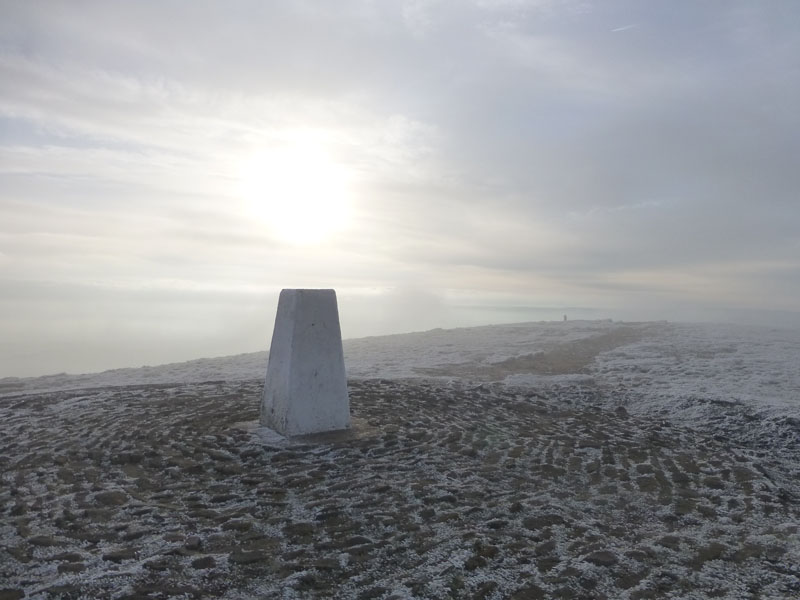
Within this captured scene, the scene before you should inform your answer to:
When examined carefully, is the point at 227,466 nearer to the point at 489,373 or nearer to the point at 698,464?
the point at 698,464

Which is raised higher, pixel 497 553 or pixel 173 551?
pixel 173 551

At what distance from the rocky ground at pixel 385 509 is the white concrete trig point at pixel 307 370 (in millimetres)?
484

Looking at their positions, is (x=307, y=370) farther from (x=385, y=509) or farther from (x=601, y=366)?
(x=601, y=366)

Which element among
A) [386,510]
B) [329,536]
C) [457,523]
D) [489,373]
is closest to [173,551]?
[329,536]

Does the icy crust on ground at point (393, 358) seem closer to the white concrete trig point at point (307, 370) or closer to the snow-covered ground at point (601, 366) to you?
the snow-covered ground at point (601, 366)

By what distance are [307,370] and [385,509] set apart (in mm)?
3739

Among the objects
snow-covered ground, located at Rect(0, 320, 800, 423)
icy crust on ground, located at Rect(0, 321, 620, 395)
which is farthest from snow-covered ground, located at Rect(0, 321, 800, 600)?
icy crust on ground, located at Rect(0, 321, 620, 395)

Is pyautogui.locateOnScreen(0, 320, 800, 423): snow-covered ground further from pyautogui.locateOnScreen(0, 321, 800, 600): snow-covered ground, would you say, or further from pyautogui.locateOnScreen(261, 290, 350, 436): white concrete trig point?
pyautogui.locateOnScreen(261, 290, 350, 436): white concrete trig point

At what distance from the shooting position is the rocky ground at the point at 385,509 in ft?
17.3

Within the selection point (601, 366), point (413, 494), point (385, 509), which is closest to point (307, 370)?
point (413, 494)

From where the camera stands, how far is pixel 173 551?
562 cm

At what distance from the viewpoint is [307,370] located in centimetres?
1002

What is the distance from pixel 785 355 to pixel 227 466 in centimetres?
1872

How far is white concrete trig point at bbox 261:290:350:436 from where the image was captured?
9.89 m
